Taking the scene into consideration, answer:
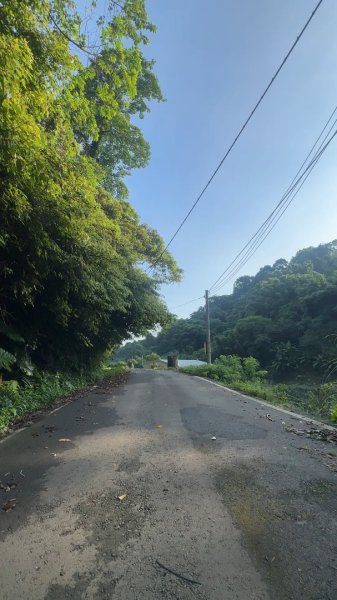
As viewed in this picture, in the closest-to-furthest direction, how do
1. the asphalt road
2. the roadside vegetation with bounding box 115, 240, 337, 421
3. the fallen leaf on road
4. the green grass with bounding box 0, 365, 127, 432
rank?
1. the asphalt road
2. the fallen leaf on road
3. the green grass with bounding box 0, 365, 127, 432
4. the roadside vegetation with bounding box 115, 240, 337, 421

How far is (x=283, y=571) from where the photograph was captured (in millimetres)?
2363

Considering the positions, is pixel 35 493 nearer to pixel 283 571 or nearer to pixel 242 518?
pixel 242 518

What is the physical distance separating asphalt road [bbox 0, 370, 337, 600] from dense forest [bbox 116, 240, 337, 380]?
31.7m

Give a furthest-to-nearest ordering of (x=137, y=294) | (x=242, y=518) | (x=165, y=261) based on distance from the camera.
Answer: (x=165, y=261)
(x=137, y=294)
(x=242, y=518)

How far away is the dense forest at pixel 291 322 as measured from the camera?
43062 millimetres

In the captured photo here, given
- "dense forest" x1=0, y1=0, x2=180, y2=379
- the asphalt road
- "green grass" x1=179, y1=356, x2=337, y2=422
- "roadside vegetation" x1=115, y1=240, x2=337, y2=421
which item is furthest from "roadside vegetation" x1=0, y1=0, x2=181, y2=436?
"roadside vegetation" x1=115, y1=240, x2=337, y2=421

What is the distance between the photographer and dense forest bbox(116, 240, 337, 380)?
43062mm

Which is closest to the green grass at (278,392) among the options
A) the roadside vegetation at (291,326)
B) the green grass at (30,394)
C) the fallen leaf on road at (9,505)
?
the fallen leaf on road at (9,505)

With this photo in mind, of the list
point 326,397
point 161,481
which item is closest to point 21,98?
point 161,481

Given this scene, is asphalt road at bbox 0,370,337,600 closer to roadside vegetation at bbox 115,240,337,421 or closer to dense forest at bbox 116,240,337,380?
roadside vegetation at bbox 115,240,337,421

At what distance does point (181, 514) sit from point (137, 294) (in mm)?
13641

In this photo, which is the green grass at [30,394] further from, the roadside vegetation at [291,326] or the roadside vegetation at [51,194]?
the roadside vegetation at [291,326]

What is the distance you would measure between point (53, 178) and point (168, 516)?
4.60m

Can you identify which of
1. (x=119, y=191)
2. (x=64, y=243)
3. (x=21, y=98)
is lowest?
(x=64, y=243)
